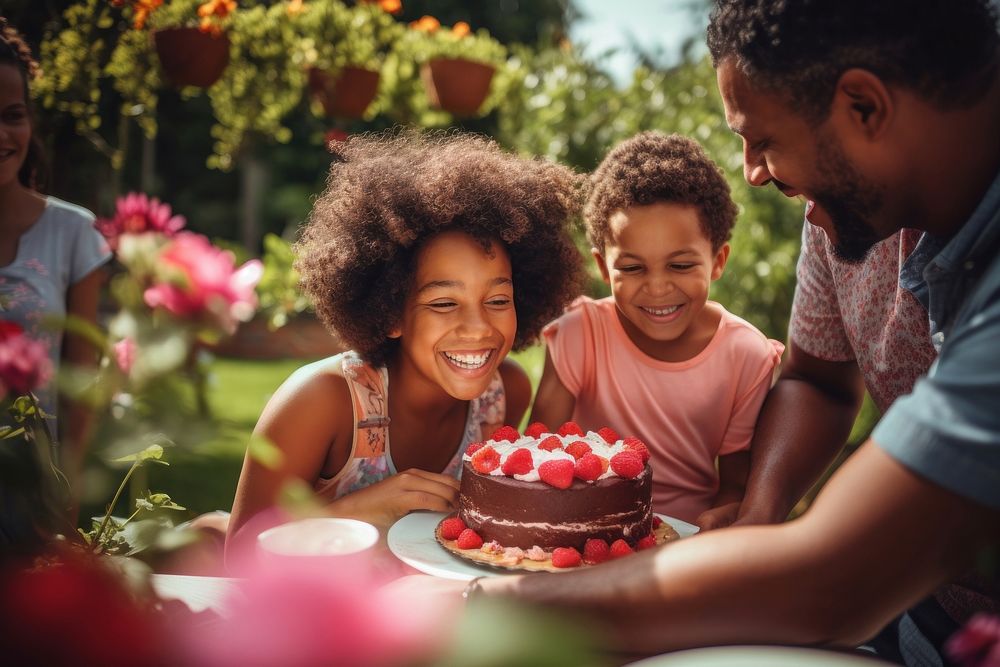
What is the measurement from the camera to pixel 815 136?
69.4 inches

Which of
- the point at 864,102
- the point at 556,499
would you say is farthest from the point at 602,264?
the point at 864,102

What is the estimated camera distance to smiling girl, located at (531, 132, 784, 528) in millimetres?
2910

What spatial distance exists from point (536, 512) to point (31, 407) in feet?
4.23

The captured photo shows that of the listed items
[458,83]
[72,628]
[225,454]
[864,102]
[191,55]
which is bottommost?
[225,454]

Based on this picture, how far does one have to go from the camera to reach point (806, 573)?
4.20 ft

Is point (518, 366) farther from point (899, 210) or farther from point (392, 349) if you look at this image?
point (899, 210)

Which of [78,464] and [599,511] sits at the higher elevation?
[78,464]

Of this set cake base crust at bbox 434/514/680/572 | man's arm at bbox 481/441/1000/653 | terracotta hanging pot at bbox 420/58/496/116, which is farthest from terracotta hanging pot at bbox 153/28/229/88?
man's arm at bbox 481/441/1000/653

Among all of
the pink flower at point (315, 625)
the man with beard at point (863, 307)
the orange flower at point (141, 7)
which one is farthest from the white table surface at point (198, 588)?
the orange flower at point (141, 7)

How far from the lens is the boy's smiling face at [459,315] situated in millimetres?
2602

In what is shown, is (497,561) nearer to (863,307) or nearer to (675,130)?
(863,307)

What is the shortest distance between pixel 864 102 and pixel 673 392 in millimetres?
1524

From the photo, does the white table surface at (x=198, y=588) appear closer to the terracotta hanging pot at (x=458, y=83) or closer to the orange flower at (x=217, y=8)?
the orange flower at (x=217, y=8)

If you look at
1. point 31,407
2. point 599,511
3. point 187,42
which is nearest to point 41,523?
point 31,407
